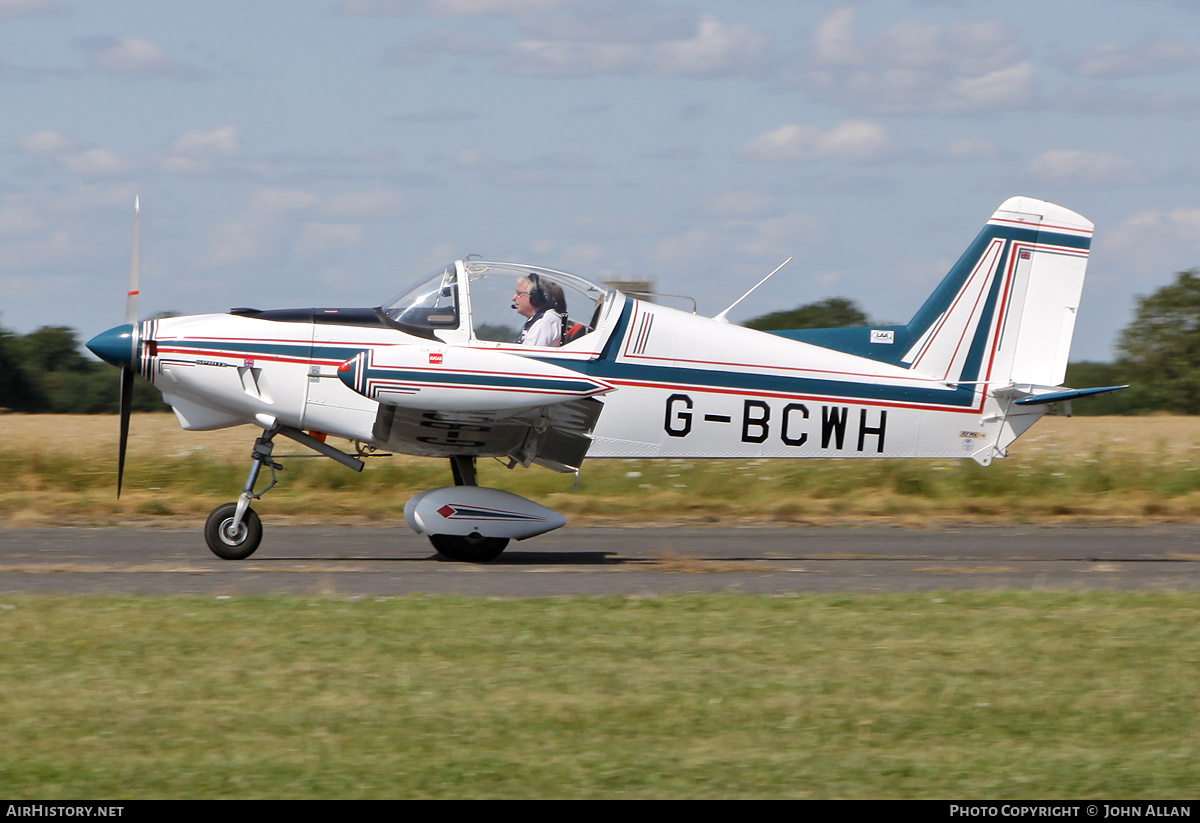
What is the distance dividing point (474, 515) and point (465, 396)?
1.17 meters

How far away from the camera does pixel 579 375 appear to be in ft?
30.7

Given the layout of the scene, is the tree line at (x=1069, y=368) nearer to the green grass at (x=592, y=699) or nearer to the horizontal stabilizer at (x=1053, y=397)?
the horizontal stabilizer at (x=1053, y=397)

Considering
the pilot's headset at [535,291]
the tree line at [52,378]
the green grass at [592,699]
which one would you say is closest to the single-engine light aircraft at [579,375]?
the pilot's headset at [535,291]

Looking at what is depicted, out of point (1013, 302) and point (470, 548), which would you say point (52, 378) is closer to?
point (470, 548)

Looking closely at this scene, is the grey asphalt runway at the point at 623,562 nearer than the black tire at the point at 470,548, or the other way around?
the grey asphalt runway at the point at 623,562

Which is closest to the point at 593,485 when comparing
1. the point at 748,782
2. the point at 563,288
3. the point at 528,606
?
the point at 563,288

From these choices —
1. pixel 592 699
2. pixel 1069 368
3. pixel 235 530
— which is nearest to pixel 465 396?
pixel 235 530

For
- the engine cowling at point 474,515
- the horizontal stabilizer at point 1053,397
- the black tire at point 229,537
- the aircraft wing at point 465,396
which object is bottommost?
the black tire at point 229,537

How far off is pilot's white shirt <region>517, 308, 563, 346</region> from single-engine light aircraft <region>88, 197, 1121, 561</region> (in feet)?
0.05

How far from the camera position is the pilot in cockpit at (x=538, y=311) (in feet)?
31.7

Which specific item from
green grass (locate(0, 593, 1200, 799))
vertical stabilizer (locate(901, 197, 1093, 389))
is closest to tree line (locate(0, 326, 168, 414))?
vertical stabilizer (locate(901, 197, 1093, 389))

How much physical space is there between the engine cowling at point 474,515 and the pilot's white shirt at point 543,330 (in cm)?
122

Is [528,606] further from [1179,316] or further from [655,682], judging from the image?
[1179,316]

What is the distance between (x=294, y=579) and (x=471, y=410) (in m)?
1.72
